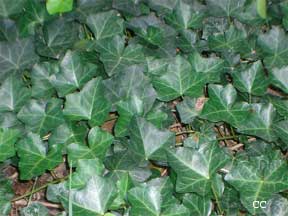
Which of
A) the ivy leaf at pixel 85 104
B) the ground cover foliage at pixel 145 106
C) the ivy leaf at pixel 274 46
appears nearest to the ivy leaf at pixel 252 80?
the ground cover foliage at pixel 145 106

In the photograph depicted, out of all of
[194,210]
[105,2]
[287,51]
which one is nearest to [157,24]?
[105,2]

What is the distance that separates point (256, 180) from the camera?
132cm

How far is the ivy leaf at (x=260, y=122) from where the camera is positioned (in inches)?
57.1

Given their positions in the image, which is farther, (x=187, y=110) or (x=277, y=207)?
(x=187, y=110)

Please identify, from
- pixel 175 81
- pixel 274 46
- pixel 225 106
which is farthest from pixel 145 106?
pixel 274 46

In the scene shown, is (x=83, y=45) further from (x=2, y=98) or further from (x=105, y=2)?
(x=2, y=98)

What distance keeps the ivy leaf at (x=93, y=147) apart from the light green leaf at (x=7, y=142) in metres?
0.15

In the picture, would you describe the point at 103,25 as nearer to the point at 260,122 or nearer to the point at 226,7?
the point at 226,7

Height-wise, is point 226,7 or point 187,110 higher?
point 226,7

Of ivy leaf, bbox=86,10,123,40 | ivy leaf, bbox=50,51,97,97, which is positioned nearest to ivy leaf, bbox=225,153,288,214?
ivy leaf, bbox=50,51,97,97

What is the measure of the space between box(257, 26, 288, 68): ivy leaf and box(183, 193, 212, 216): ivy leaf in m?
0.48

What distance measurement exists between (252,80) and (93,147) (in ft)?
1.56

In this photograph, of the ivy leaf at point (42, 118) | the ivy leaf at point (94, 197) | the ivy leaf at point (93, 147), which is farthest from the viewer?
the ivy leaf at point (42, 118)

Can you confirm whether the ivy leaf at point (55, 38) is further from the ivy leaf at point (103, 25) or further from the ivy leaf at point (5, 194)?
the ivy leaf at point (5, 194)
